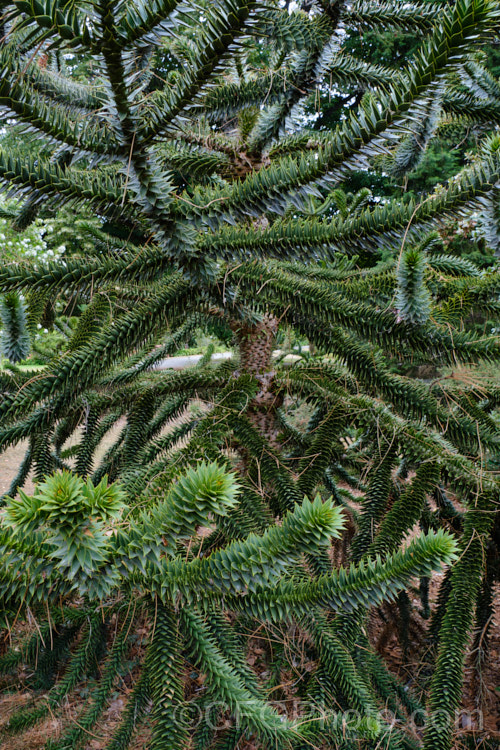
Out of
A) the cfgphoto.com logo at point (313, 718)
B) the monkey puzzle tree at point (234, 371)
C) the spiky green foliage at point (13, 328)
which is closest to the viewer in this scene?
the monkey puzzle tree at point (234, 371)

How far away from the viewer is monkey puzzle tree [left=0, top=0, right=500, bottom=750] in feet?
2.80

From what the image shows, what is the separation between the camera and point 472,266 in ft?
7.80

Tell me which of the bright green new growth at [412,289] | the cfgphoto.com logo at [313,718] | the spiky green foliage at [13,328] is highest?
the bright green new growth at [412,289]

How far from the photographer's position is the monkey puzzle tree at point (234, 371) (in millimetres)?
854

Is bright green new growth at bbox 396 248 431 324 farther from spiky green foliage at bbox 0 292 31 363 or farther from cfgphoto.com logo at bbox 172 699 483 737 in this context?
spiky green foliage at bbox 0 292 31 363

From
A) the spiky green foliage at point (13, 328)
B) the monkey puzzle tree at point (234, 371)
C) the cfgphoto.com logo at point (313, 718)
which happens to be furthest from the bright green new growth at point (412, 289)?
the spiky green foliage at point (13, 328)

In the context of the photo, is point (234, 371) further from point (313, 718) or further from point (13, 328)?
point (313, 718)

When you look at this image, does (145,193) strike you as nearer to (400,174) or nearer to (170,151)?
(170,151)

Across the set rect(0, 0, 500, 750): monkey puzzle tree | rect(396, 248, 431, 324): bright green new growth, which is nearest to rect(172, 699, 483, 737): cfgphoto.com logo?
rect(0, 0, 500, 750): monkey puzzle tree

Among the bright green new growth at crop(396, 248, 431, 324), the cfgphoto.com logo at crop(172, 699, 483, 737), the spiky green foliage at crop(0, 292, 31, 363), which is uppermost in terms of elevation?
the bright green new growth at crop(396, 248, 431, 324)

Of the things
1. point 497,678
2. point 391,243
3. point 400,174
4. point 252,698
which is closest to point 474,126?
point 400,174

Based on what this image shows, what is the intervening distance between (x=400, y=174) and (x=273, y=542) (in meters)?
1.91

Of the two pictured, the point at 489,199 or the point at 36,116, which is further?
the point at 489,199

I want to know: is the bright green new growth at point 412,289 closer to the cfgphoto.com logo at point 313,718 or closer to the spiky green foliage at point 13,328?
the cfgphoto.com logo at point 313,718
